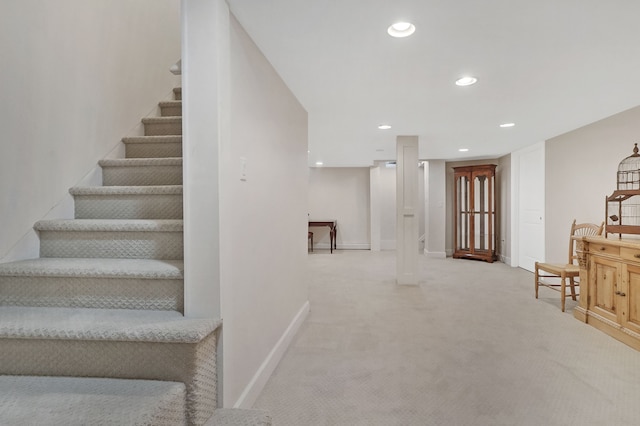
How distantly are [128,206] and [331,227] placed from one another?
6381 millimetres

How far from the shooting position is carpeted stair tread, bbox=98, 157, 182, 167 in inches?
90.8

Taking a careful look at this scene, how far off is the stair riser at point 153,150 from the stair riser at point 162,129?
29 centimetres

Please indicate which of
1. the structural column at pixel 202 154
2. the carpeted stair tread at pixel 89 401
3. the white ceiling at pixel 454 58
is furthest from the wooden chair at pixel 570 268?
Result: the carpeted stair tread at pixel 89 401

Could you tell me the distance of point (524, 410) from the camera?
1.88m

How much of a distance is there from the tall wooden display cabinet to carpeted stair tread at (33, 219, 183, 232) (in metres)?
6.19

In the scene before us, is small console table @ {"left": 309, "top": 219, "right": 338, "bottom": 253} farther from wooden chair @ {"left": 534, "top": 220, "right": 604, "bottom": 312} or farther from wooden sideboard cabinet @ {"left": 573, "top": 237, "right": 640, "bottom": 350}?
wooden sideboard cabinet @ {"left": 573, "top": 237, "right": 640, "bottom": 350}

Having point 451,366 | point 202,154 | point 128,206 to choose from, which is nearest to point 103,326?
point 202,154

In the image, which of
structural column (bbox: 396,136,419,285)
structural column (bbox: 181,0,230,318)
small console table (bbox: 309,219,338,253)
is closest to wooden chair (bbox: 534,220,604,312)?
structural column (bbox: 396,136,419,285)

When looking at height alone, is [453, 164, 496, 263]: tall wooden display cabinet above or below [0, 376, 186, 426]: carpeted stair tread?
above

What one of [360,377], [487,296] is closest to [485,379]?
[360,377]

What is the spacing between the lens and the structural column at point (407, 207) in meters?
4.70

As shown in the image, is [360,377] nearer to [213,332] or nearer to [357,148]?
[213,332]

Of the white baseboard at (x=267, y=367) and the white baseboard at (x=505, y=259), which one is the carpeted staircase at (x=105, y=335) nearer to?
the white baseboard at (x=267, y=367)

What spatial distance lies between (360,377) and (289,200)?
1.41 m
